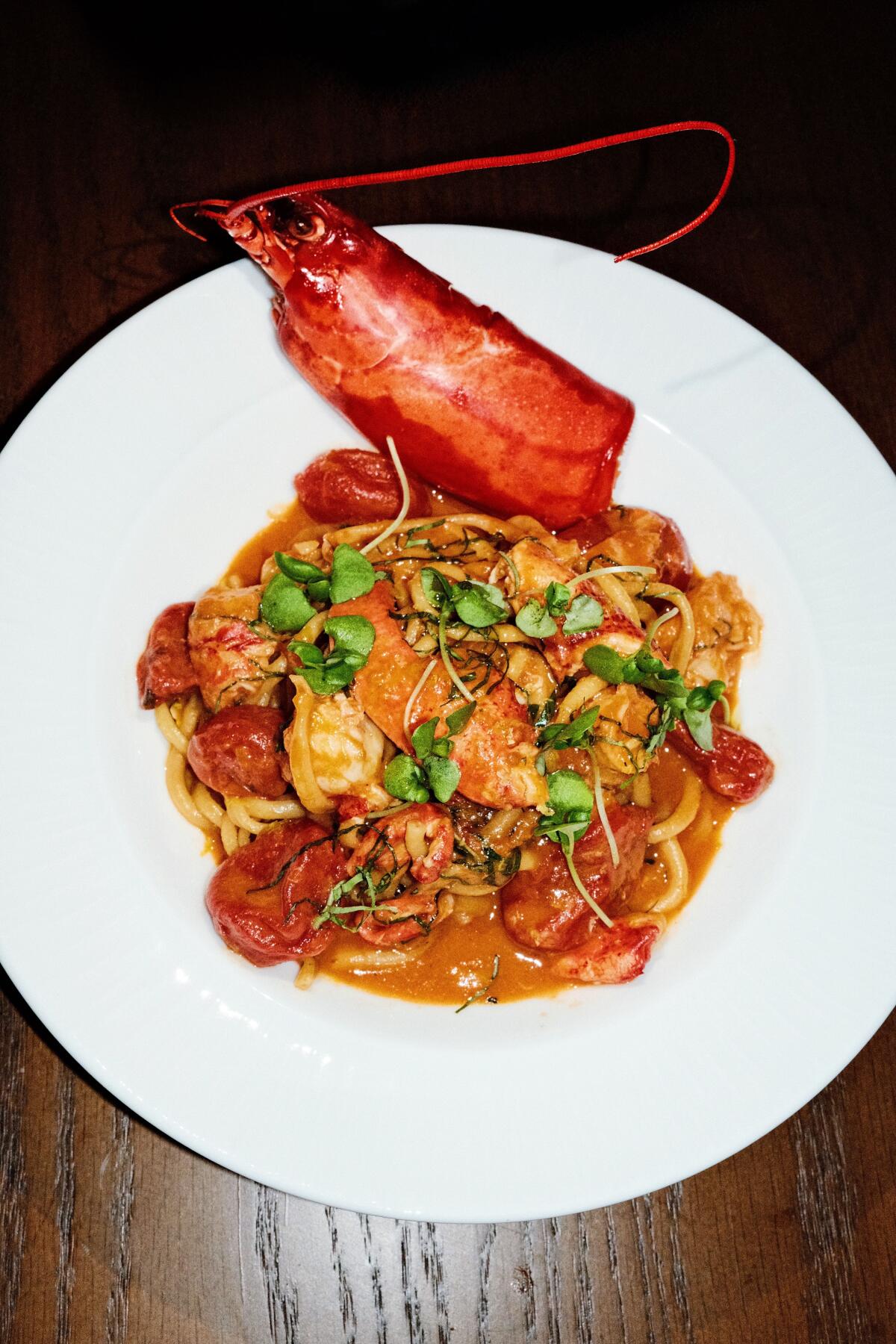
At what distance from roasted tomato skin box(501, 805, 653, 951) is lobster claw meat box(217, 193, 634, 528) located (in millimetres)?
1357

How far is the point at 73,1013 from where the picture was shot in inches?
136

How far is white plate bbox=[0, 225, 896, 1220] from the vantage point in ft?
11.4

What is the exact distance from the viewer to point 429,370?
410 centimetres

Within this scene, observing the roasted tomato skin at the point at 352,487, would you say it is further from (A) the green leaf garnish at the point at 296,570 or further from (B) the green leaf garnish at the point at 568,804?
(B) the green leaf garnish at the point at 568,804

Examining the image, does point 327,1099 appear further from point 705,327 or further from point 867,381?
point 867,381

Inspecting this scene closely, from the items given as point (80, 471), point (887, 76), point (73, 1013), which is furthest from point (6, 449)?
point (887, 76)

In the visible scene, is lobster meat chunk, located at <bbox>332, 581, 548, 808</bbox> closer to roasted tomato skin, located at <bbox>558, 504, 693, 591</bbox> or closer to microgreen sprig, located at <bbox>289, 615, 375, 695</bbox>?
microgreen sprig, located at <bbox>289, 615, 375, 695</bbox>

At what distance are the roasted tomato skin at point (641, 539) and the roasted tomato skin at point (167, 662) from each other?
5.23 ft

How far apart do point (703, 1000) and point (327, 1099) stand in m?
1.30

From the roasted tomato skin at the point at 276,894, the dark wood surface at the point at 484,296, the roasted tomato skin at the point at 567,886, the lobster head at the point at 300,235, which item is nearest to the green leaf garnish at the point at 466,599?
the roasted tomato skin at the point at 567,886

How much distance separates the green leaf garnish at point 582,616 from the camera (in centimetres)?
388

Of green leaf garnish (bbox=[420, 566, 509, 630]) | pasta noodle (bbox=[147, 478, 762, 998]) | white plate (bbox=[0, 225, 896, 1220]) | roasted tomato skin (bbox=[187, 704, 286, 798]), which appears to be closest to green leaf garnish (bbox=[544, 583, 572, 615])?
pasta noodle (bbox=[147, 478, 762, 998])

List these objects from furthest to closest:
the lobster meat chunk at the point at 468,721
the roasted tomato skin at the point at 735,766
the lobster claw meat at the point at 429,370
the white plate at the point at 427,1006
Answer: the roasted tomato skin at the point at 735,766 → the lobster claw meat at the point at 429,370 → the lobster meat chunk at the point at 468,721 → the white plate at the point at 427,1006

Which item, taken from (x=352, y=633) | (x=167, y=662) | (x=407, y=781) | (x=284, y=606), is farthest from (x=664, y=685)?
(x=167, y=662)
